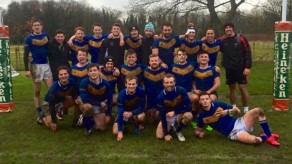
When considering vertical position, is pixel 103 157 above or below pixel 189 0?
below

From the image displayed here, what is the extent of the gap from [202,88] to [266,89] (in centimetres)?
508

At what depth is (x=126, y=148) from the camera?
5.34m

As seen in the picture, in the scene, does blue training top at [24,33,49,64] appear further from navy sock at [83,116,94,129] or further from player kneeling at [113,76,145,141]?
player kneeling at [113,76,145,141]

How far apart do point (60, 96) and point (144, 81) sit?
1630mm

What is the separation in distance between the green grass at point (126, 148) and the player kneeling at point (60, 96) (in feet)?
0.76

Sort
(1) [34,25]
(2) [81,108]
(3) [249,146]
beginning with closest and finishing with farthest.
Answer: (3) [249,146] < (2) [81,108] < (1) [34,25]

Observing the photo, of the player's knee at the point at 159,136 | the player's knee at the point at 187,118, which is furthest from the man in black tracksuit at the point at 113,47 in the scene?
the player's knee at the point at 187,118

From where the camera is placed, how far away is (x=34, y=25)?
713 cm

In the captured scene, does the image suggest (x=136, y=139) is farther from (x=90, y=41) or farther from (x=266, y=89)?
(x=266, y=89)

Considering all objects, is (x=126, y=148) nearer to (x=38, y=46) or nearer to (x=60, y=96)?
(x=60, y=96)

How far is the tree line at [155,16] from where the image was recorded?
2358 centimetres

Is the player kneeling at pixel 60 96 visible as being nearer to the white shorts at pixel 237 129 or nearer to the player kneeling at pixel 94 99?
the player kneeling at pixel 94 99

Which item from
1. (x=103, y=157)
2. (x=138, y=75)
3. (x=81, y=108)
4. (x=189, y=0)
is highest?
(x=189, y=0)

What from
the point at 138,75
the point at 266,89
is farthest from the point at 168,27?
the point at 266,89
